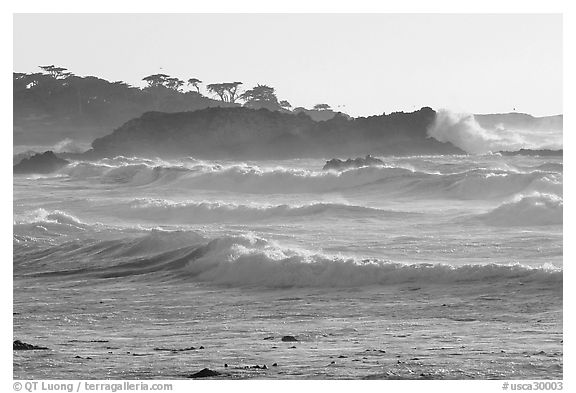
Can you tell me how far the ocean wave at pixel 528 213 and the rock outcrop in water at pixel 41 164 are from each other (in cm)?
1889

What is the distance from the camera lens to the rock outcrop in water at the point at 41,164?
34531 mm

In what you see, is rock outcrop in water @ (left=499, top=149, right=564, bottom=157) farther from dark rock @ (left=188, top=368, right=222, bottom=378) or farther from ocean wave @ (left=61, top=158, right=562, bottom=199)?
dark rock @ (left=188, top=368, right=222, bottom=378)

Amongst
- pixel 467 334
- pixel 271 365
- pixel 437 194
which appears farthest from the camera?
pixel 437 194

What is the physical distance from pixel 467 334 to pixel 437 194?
15.8 meters

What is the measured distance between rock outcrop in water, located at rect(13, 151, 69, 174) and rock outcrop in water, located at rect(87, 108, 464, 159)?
3562 millimetres

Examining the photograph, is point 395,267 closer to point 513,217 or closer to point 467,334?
point 467,334

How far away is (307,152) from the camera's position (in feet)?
136

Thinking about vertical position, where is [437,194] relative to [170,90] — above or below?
below

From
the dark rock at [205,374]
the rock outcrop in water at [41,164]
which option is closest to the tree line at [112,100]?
the rock outcrop in water at [41,164]

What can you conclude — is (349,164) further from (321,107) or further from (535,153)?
(321,107)

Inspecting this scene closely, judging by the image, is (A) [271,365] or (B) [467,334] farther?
(B) [467,334]

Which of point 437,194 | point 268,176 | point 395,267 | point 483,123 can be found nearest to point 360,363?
point 395,267

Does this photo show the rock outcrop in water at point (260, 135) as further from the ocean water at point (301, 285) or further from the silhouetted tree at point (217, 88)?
the ocean water at point (301, 285)
